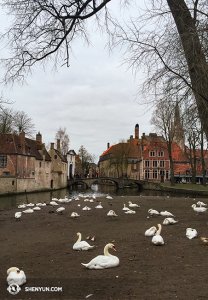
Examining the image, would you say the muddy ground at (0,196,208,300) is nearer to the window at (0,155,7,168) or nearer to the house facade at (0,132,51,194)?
the house facade at (0,132,51,194)

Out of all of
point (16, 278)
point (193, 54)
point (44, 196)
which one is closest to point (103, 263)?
point (16, 278)

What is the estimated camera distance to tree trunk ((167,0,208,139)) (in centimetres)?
483

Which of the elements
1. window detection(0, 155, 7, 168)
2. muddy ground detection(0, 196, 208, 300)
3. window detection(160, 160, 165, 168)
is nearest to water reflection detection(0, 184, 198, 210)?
window detection(0, 155, 7, 168)

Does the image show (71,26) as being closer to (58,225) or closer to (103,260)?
(103,260)

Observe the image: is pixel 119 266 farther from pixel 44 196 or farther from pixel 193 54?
pixel 44 196

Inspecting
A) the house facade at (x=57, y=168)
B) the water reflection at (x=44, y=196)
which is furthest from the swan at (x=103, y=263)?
the house facade at (x=57, y=168)

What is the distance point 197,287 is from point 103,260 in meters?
1.87

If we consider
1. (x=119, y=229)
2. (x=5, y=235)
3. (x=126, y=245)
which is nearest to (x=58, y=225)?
(x=5, y=235)

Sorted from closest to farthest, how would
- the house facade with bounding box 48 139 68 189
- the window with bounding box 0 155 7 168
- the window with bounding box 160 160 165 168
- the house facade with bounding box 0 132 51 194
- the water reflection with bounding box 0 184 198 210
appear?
the water reflection with bounding box 0 184 198 210, the house facade with bounding box 0 132 51 194, the window with bounding box 0 155 7 168, the house facade with bounding box 48 139 68 189, the window with bounding box 160 160 165 168

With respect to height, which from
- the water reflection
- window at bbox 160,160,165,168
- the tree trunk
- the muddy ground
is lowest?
the water reflection

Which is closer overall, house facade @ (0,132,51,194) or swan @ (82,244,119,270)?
swan @ (82,244,119,270)

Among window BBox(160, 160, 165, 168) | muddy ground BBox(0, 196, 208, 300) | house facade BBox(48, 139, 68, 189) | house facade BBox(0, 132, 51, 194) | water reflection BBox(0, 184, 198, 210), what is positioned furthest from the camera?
window BBox(160, 160, 165, 168)

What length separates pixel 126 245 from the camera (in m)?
6.87

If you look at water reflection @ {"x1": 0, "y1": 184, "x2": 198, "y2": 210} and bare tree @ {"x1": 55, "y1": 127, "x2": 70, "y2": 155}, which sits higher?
bare tree @ {"x1": 55, "y1": 127, "x2": 70, "y2": 155}
